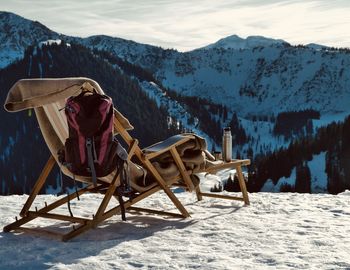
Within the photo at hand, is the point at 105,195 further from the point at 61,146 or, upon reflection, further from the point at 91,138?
the point at 61,146

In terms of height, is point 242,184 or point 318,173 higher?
point 242,184

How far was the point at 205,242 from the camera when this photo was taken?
17.2 ft

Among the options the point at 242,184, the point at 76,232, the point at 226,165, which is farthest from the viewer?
the point at 242,184

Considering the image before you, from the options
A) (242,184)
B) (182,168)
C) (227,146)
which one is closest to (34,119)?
(227,146)

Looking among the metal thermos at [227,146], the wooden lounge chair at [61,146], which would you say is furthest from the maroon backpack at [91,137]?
the metal thermos at [227,146]

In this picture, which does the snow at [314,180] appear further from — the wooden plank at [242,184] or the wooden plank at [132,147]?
the wooden plank at [132,147]

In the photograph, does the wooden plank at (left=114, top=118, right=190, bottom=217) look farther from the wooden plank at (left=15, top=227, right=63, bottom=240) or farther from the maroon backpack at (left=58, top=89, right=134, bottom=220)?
the wooden plank at (left=15, top=227, right=63, bottom=240)

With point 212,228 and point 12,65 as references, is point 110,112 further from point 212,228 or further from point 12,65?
point 12,65

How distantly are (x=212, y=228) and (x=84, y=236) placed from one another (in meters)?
1.39

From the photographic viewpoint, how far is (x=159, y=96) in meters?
194

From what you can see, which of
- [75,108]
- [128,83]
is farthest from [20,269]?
[128,83]

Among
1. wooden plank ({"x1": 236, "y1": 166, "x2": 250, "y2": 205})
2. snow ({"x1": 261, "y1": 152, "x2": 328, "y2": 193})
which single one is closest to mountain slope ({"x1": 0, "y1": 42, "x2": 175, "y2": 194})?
snow ({"x1": 261, "y1": 152, "x2": 328, "y2": 193})

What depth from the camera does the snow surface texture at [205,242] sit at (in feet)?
14.8

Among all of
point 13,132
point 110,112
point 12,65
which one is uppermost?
point 12,65
